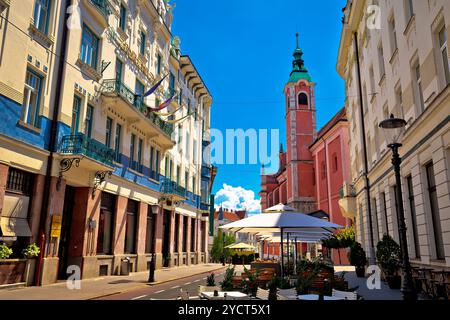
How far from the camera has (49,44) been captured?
15.9 meters

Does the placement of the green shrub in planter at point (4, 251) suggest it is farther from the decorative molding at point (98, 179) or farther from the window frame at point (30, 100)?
the decorative molding at point (98, 179)

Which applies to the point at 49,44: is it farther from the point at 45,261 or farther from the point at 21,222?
the point at 45,261

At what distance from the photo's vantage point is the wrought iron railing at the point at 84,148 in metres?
16.1

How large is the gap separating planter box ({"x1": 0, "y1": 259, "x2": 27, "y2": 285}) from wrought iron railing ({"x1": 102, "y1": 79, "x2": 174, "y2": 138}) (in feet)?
31.7

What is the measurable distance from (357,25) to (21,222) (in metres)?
22.0

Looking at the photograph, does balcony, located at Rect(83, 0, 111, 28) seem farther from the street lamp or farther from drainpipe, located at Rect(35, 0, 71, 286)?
the street lamp

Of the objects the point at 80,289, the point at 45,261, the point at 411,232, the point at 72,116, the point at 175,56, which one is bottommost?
the point at 80,289

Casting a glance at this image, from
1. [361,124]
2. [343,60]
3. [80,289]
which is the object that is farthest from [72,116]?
[343,60]

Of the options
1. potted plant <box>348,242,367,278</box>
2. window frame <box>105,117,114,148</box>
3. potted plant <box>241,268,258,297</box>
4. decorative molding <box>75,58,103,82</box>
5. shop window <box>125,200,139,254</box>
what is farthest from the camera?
shop window <box>125,200,139,254</box>

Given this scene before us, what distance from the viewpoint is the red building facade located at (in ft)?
148

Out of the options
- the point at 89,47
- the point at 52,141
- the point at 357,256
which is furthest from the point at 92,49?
the point at 357,256

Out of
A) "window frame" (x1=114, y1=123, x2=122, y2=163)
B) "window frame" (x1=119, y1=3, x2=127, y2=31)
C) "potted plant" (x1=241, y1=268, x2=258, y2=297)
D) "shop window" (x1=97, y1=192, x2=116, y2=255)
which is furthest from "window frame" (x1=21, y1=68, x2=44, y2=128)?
"potted plant" (x1=241, y1=268, x2=258, y2=297)

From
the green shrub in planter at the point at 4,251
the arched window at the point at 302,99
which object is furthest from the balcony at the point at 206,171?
the green shrub in planter at the point at 4,251

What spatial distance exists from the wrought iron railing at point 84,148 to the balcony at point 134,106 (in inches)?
120
